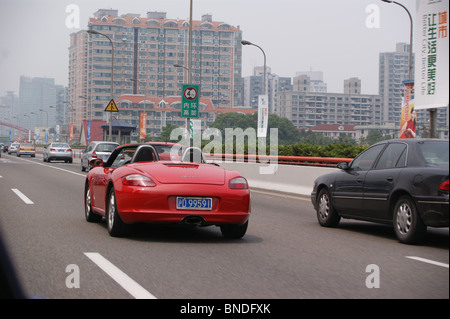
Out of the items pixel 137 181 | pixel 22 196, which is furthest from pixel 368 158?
pixel 22 196

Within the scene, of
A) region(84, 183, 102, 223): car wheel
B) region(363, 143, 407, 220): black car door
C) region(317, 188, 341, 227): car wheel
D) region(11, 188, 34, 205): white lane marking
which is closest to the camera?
region(363, 143, 407, 220): black car door

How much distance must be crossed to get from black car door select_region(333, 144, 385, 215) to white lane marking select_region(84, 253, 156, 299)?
445 cm

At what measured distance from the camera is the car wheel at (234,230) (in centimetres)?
905

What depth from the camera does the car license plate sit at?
8.38 metres

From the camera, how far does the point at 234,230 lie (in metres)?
9.10

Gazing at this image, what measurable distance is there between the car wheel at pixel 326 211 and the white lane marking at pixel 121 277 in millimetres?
4863

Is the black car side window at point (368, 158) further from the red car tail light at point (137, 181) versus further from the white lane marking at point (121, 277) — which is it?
the white lane marking at point (121, 277)

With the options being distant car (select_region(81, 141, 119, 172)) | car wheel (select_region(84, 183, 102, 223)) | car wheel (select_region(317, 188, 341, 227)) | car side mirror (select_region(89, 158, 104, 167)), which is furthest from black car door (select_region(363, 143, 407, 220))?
distant car (select_region(81, 141, 119, 172))

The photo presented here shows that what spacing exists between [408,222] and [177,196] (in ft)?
10.00

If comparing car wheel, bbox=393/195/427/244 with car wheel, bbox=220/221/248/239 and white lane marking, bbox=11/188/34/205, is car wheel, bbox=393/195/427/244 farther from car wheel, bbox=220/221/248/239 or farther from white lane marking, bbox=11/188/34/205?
white lane marking, bbox=11/188/34/205

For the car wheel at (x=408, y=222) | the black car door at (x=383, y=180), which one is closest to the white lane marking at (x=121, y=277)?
the car wheel at (x=408, y=222)

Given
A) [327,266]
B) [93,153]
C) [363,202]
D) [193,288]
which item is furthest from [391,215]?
[93,153]
